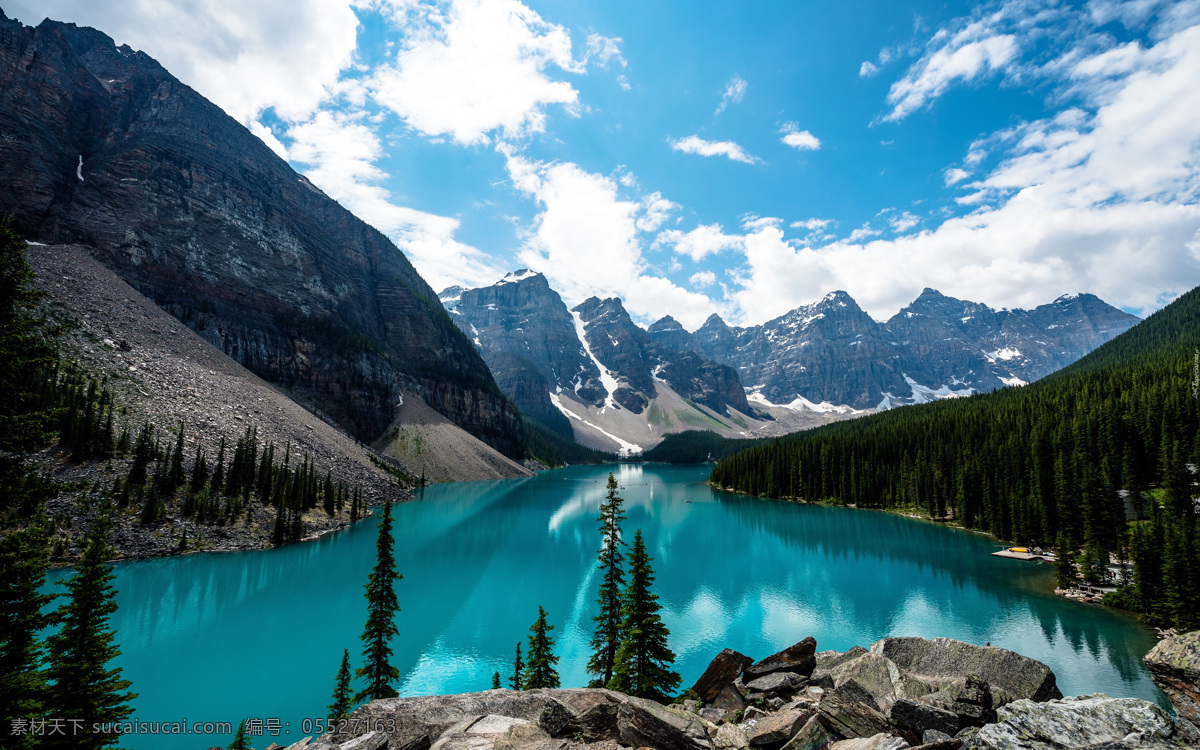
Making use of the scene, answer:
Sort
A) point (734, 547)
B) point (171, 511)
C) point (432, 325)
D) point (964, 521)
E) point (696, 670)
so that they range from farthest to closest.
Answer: point (432, 325) → point (964, 521) → point (734, 547) → point (171, 511) → point (696, 670)

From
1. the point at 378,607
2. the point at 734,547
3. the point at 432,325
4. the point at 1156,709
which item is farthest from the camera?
the point at 432,325

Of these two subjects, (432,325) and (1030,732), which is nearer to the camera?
(1030,732)

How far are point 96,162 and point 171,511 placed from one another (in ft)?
387

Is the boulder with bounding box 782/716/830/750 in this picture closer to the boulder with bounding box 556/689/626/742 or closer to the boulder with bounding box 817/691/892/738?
the boulder with bounding box 817/691/892/738

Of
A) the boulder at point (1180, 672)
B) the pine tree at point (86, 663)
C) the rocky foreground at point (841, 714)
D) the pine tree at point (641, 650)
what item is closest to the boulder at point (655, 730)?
the rocky foreground at point (841, 714)

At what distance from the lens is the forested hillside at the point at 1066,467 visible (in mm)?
33562

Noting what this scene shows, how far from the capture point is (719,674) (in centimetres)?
1655

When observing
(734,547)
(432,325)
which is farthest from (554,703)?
(432,325)

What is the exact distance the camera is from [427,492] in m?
107

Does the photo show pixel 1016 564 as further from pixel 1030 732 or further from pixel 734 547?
pixel 1030 732

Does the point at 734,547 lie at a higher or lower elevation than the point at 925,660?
lower

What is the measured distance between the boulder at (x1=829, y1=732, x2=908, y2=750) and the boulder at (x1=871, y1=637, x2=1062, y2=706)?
5.84 m

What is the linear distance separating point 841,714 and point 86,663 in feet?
60.9

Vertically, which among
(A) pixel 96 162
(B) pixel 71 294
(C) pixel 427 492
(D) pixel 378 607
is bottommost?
(C) pixel 427 492
